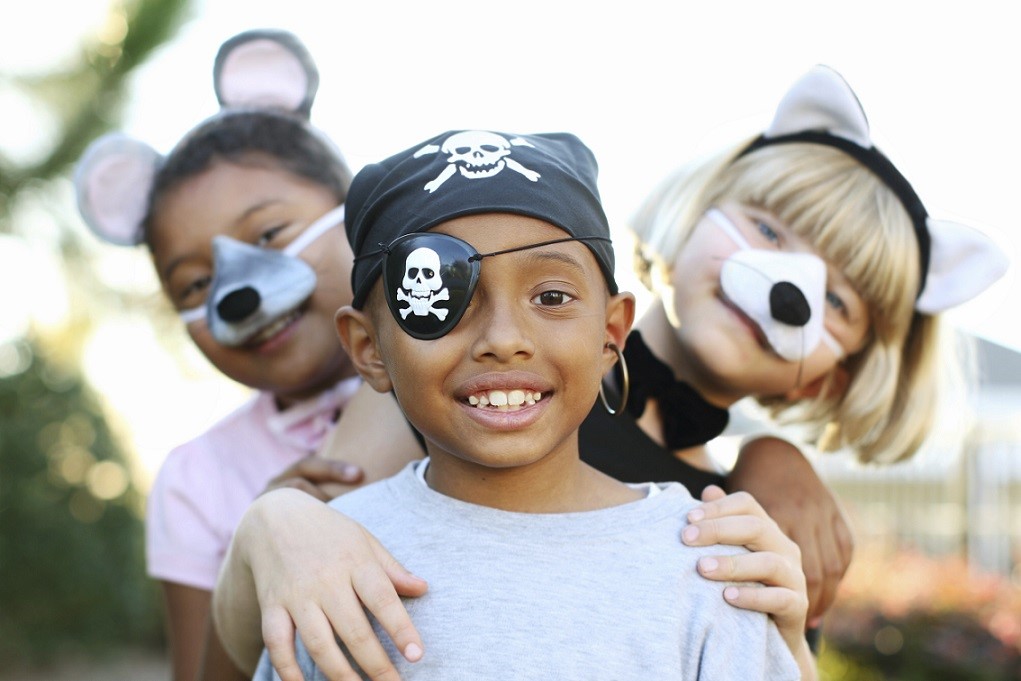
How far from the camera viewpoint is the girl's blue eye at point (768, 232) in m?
2.68

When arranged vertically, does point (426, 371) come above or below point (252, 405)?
above

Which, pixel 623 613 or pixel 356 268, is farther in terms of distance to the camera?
pixel 356 268

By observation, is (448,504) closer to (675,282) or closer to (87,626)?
(675,282)

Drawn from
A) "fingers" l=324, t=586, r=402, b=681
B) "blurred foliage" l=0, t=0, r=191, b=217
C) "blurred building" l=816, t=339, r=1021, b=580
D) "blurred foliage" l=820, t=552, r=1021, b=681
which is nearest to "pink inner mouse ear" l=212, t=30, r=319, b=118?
"fingers" l=324, t=586, r=402, b=681

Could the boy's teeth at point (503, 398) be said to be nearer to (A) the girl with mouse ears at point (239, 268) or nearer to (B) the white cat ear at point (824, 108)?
(A) the girl with mouse ears at point (239, 268)

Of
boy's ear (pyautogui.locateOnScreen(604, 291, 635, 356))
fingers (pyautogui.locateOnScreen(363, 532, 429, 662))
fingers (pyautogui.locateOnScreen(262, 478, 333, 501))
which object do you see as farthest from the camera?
fingers (pyautogui.locateOnScreen(262, 478, 333, 501))

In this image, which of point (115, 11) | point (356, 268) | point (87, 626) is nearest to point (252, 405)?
point (356, 268)

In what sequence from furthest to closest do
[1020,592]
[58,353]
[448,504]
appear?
1. [58,353]
2. [1020,592]
3. [448,504]

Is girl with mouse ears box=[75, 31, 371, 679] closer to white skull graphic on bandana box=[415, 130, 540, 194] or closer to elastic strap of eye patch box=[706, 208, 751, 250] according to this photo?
white skull graphic on bandana box=[415, 130, 540, 194]

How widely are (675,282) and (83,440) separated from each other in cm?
723

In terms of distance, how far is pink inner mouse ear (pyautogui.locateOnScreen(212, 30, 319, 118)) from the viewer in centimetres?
321

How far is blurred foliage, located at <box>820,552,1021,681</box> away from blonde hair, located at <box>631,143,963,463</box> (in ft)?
14.7

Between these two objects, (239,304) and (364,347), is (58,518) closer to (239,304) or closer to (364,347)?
(239,304)

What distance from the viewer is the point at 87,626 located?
887 centimetres
